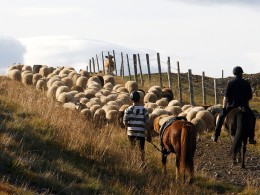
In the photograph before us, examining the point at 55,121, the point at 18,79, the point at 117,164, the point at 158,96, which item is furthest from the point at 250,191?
the point at 18,79

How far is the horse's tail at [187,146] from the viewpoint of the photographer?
13.4m

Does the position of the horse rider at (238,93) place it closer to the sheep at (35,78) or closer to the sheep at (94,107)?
the sheep at (94,107)

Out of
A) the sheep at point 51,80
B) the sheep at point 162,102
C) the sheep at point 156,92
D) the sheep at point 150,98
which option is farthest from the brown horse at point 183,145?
the sheep at point 51,80

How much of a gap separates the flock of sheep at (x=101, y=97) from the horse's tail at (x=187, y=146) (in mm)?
4406

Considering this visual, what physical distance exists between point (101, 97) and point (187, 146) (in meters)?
13.3

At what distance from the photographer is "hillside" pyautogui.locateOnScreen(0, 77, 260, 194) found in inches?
417

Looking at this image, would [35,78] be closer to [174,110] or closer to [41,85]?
[41,85]

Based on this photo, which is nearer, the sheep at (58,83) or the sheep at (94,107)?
the sheep at (94,107)

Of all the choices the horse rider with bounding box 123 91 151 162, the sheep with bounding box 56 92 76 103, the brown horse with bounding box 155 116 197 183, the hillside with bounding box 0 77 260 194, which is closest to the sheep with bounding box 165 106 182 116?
the sheep with bounding box 56 92 76 103

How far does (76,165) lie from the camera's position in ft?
40.7

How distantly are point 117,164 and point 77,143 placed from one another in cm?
107

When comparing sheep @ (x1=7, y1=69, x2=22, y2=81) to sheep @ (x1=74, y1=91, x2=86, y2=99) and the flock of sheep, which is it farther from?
sheep @ (x1=74, y1=91, x2=86, y2=99)

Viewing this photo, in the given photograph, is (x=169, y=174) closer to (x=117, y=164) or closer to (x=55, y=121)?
(x=117, y=164)

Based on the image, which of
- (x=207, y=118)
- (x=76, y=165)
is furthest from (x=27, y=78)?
(x=76, y=165)
